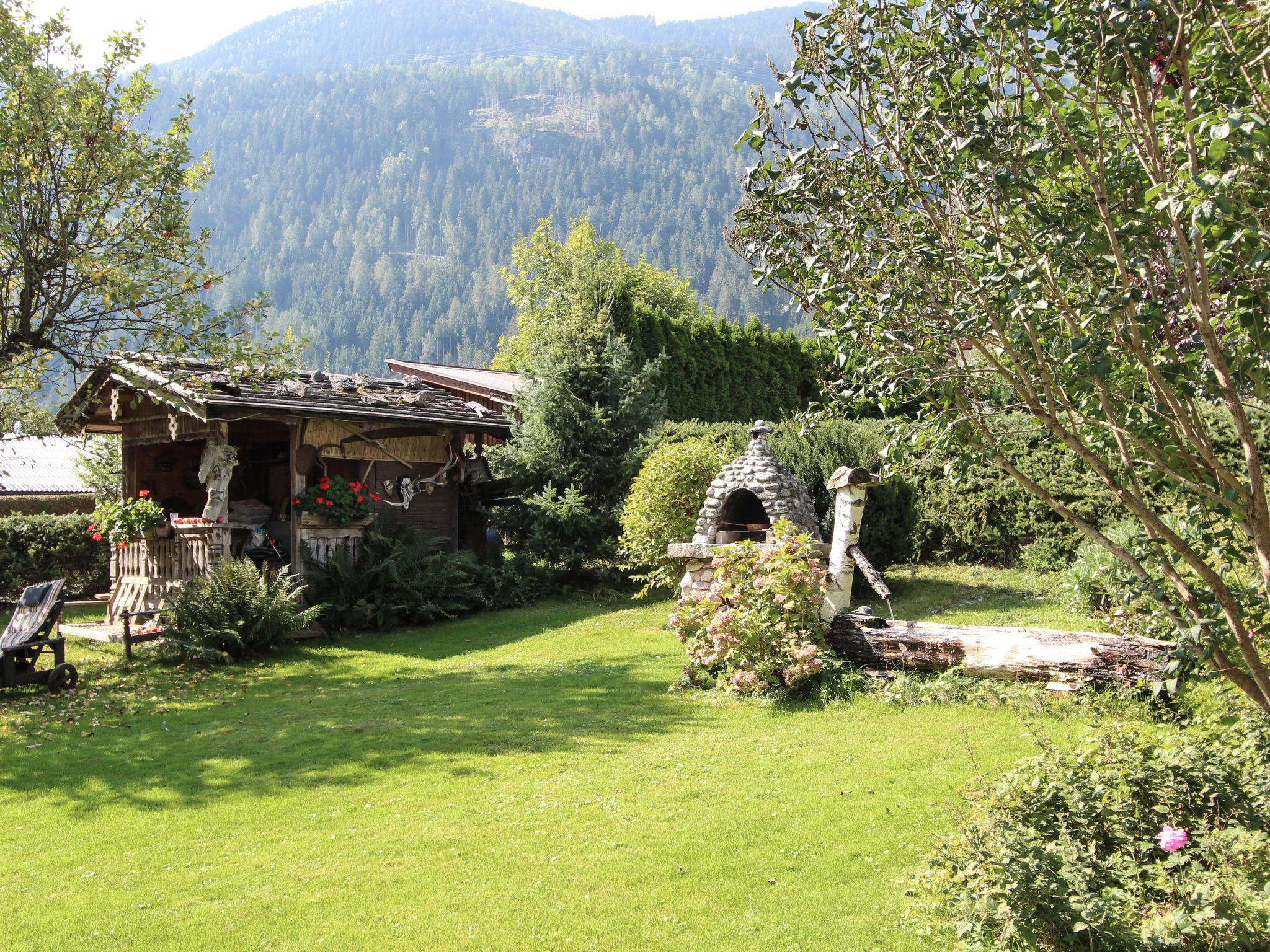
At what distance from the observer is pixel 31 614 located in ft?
33.2

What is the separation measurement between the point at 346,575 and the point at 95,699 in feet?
14.3

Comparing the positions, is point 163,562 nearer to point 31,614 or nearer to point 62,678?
point 31,614

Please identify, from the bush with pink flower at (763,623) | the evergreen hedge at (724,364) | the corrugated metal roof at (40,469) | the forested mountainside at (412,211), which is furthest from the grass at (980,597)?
the forested mountainside at (412,211)

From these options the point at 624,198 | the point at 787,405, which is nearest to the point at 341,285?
the point at 624,198

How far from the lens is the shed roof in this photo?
12320 mm

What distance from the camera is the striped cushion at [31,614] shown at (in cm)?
992

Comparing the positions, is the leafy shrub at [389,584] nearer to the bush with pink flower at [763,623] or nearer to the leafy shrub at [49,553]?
the bush with pink flower at [763,623]

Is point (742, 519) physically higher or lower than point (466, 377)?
lower

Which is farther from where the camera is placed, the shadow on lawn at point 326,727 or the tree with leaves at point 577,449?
the tree with leaves at point 577,449

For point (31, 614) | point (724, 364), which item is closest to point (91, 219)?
point (31, 614)

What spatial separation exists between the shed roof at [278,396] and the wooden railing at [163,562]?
69.5 inches

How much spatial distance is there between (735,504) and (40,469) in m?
29.3

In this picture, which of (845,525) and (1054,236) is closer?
(1054,236)

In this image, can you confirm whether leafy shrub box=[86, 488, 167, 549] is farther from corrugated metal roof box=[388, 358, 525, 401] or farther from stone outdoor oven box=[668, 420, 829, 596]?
corrugated metal roof box=[388, 358, 525, 401]
